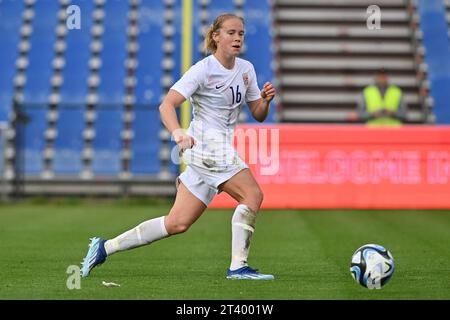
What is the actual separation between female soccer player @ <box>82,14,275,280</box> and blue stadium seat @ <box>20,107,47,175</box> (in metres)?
14.2

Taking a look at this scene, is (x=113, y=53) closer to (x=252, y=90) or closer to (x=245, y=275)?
(x=252, y=90)

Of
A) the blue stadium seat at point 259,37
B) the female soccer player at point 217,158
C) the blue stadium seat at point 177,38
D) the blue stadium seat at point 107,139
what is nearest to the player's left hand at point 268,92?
the female soccer player at point 217,158

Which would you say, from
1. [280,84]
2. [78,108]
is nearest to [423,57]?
[280,84]

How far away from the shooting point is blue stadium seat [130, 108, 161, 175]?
21875mm

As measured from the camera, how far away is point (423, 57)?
24.2 metres

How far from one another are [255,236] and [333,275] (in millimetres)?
4302

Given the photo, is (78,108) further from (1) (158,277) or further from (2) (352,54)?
(1) (158,277)

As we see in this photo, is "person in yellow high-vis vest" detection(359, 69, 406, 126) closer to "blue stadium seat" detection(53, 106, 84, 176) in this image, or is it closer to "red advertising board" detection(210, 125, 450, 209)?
"red advertising board" detection(210, 125, 450, 209)

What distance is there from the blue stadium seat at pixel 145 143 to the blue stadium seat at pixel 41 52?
289 cm

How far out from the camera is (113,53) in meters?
24.8

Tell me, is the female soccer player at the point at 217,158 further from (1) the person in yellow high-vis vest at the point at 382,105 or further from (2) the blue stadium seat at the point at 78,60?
(2) the blue stadium seat at the point at 78,60

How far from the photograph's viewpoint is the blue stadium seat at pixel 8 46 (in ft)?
77.3

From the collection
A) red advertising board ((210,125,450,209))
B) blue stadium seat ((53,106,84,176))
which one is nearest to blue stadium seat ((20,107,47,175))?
blue stadium seat ((53,106,84,176))

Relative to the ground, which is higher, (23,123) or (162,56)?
(162,56)
